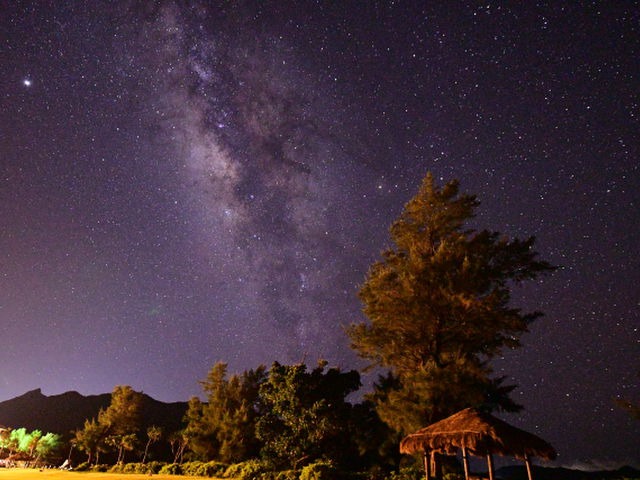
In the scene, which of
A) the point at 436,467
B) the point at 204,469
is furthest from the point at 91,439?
the point at 436,467

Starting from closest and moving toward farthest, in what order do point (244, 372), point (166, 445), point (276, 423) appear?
point (276, 423)
point (244, 372)
point (166, 445)

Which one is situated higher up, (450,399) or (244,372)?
(244,372)

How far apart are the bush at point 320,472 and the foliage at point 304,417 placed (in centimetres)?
377

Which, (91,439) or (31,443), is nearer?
(91,439)

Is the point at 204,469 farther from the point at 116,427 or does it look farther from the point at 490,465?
the point at 490,465

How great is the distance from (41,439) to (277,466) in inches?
1789

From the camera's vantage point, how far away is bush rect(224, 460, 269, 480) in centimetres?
2372

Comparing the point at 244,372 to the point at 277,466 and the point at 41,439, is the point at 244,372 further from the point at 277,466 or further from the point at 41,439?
the point at 41,439

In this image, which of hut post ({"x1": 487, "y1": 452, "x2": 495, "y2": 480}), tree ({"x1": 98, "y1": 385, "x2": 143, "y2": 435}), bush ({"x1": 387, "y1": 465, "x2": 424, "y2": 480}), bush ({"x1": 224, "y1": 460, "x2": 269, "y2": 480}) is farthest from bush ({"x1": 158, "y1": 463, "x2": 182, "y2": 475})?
hut post ({"x1": 487, "y1": 452, "x2": 495, "y2": 480})

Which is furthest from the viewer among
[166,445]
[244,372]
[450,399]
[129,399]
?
[166,445]

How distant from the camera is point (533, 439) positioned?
11523 mm

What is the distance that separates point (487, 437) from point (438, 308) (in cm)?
699

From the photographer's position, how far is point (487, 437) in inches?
444

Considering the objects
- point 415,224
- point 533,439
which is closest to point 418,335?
point 415,224
